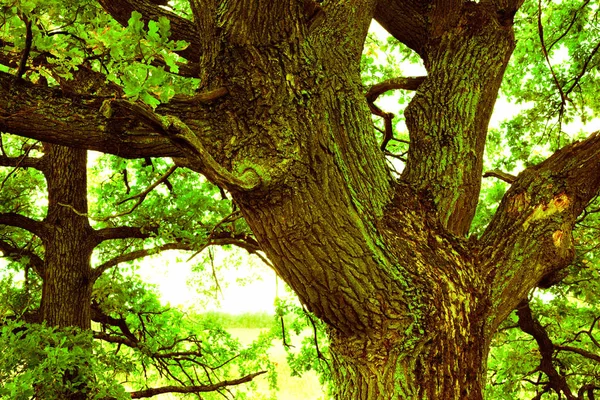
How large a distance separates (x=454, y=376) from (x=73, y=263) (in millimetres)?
4415

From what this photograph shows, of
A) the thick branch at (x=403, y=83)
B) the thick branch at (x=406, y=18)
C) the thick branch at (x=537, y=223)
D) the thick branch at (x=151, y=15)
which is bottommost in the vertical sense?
the thick branch at (x=537, y=223)

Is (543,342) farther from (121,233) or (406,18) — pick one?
(121,233)

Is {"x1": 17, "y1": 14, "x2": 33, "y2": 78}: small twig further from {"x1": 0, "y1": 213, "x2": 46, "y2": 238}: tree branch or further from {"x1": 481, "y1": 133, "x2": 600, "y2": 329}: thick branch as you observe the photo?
{"x1": 0, "y1": 213, "x2": 46, "y2": 238}: tree branch

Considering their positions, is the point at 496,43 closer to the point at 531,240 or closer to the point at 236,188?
the point at 531,240

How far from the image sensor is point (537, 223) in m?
3.05

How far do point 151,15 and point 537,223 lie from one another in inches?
105

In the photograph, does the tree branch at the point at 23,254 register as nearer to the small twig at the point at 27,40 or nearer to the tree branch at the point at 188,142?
the small twig at the point at 27,40

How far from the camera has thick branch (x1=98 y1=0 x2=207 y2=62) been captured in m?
3.65

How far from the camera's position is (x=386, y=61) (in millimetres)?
7359

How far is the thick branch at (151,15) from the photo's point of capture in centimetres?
365

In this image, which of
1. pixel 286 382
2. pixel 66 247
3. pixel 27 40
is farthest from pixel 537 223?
pixel 286 382

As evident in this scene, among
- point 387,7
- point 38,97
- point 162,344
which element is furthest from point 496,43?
point 162,344

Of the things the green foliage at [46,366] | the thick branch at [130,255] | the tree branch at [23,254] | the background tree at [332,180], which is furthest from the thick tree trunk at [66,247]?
the background tree at [332,180]

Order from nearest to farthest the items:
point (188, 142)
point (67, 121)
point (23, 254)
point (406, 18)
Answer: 1. point (188, 142)
2. point (67, 121)
3. point (406, 18)
4. point (23, 254)
